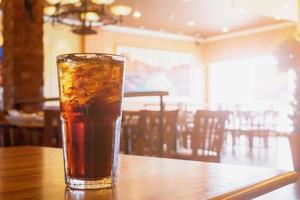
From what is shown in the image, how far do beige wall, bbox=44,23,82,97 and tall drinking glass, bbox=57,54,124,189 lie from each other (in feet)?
31.5

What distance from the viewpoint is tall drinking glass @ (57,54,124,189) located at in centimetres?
70

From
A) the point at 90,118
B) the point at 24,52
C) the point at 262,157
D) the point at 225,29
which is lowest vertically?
the point at 262,157

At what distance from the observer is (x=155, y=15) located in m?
→ 9.96

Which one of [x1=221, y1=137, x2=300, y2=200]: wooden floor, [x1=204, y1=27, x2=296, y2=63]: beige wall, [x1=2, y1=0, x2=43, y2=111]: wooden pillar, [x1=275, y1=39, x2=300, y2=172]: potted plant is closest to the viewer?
[x1=275, y1=39, x2=300, y2=172]: potted plant

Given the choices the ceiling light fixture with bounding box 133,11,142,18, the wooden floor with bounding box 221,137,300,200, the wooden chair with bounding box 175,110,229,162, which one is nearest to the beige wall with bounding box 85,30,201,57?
the ceiling light fixture with bounding box 133,11,142,18

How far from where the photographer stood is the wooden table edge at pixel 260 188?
636 millimetres

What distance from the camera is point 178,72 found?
12961mm

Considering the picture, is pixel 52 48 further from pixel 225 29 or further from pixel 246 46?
pixel 246 46

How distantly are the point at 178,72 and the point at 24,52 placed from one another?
8.45 meters

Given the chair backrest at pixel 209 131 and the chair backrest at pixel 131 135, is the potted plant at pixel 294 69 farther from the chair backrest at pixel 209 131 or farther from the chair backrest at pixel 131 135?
the chair backrest at pixel 131 135

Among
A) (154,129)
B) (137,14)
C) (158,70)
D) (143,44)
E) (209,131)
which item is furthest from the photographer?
(158,70)

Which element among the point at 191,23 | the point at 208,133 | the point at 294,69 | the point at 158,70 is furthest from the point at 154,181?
the point at 158,70

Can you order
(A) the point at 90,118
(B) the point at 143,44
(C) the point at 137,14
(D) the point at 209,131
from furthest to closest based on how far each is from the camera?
1. (B) the point at 143,44
2. (C) the point at 137,14
3. (D) the point at 209,131
4. (A) the point at 90,118

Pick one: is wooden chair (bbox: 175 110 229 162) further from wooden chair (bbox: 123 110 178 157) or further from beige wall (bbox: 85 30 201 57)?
beige wall (bbox: 85 30 201 57)
